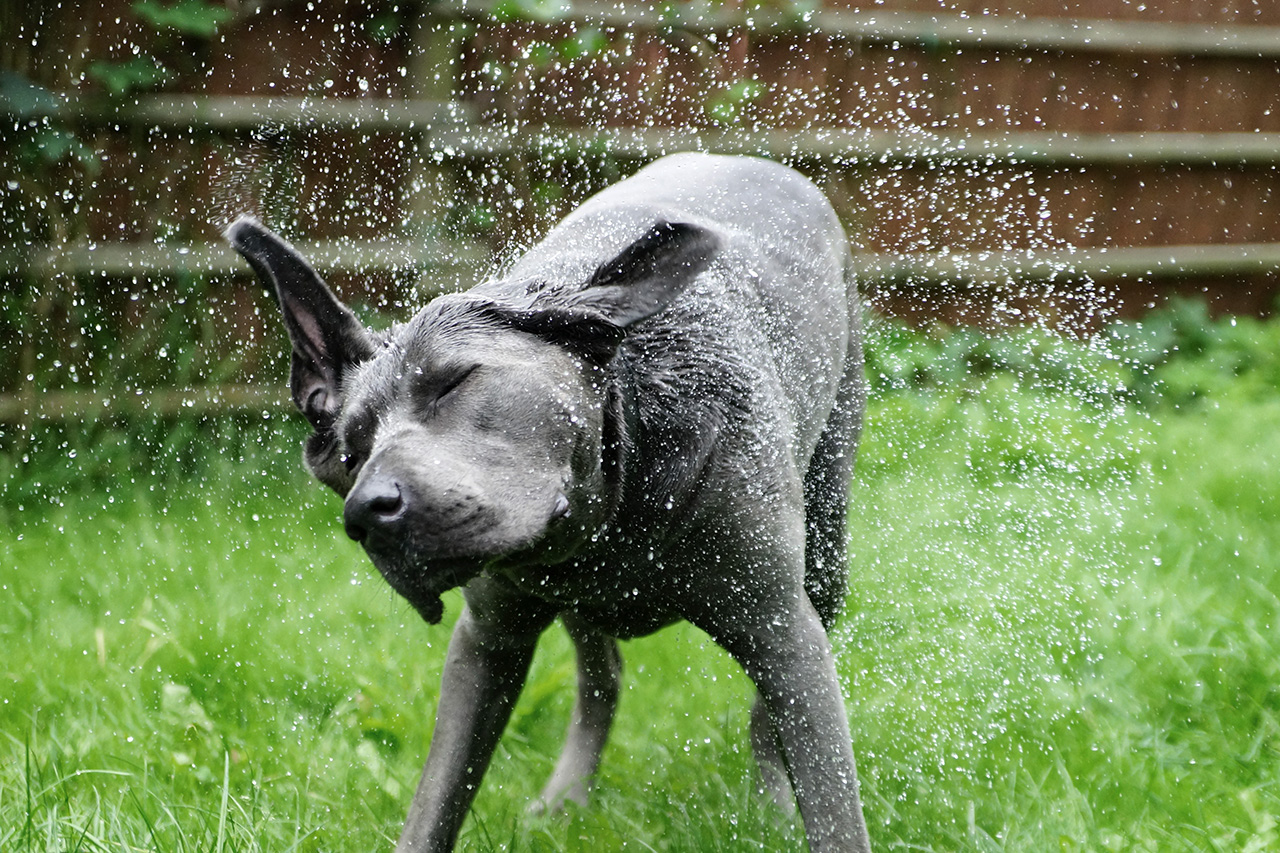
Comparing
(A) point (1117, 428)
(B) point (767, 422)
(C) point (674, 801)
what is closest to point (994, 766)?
(C) point (674, 801)

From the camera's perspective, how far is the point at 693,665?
13.0ft

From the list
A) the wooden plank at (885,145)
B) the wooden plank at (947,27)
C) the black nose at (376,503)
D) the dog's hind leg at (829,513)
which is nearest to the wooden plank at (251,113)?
the wooden plank at (885,145)

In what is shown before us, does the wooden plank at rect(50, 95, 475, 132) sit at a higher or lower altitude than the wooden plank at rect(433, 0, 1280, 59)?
lower

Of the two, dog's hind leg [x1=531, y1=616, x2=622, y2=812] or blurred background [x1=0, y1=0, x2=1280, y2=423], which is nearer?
dog's hind leg [x1=531, y1=616, x2=622, y2=812]

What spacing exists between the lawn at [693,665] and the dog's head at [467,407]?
440 mm

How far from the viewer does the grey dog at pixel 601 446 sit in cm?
184

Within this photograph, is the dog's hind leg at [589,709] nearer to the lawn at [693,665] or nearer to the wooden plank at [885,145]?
the lawn at [693,665]

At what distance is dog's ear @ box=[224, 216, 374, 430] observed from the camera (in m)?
2.10

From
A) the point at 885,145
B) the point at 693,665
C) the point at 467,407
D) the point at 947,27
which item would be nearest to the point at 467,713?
the point at 467,407

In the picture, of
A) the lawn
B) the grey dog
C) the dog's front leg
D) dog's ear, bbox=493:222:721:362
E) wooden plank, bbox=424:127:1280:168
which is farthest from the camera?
wooden plank, bbox=424:127:1280:168

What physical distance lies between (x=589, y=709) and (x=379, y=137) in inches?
118

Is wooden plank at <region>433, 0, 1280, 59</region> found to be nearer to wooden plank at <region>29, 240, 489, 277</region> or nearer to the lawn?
wooden plank at <region>29, 240, 489, 277</region>

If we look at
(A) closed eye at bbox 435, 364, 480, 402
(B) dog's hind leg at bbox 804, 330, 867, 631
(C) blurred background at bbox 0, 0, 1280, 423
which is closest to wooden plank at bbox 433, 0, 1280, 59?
(C) blurred background at bbox 0, 0, 1280, 423

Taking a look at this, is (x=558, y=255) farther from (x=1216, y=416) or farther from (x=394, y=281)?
(x=1216, y=416)
